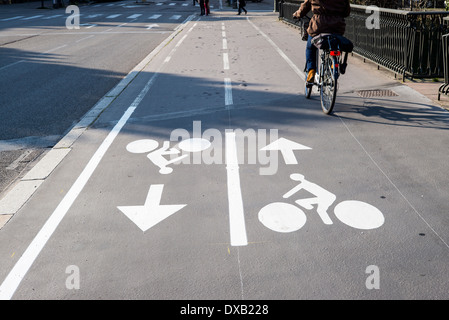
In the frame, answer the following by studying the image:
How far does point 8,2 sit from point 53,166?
5410 centimetres

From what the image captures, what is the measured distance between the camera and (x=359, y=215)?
174 inches

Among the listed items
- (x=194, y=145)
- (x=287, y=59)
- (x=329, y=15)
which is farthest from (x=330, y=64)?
(x=287, y=59)

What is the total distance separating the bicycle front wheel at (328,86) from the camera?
23.8 feet

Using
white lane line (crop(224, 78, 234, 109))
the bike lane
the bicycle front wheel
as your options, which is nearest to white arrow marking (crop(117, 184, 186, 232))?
the bike lane

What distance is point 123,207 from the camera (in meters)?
4.79

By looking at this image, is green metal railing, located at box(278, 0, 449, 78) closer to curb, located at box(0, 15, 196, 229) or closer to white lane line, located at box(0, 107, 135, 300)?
curb, located at box(0, 15, 196, 229)

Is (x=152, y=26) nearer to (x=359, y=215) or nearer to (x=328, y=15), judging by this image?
(x=328, y=15)

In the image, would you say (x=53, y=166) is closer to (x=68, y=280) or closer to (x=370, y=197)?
(x=68, y=280)

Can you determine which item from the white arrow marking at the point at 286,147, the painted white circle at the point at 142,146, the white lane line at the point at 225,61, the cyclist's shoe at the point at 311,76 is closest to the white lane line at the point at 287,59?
the white lane line at the point at 225,61

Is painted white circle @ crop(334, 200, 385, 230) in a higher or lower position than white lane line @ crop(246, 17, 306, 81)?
lower

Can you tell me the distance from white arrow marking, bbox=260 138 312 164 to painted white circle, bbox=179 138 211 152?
0.82m

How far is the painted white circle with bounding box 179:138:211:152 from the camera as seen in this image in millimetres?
6434

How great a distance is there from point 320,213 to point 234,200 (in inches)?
34.6

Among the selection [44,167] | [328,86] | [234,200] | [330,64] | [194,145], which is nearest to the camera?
[234,200]
